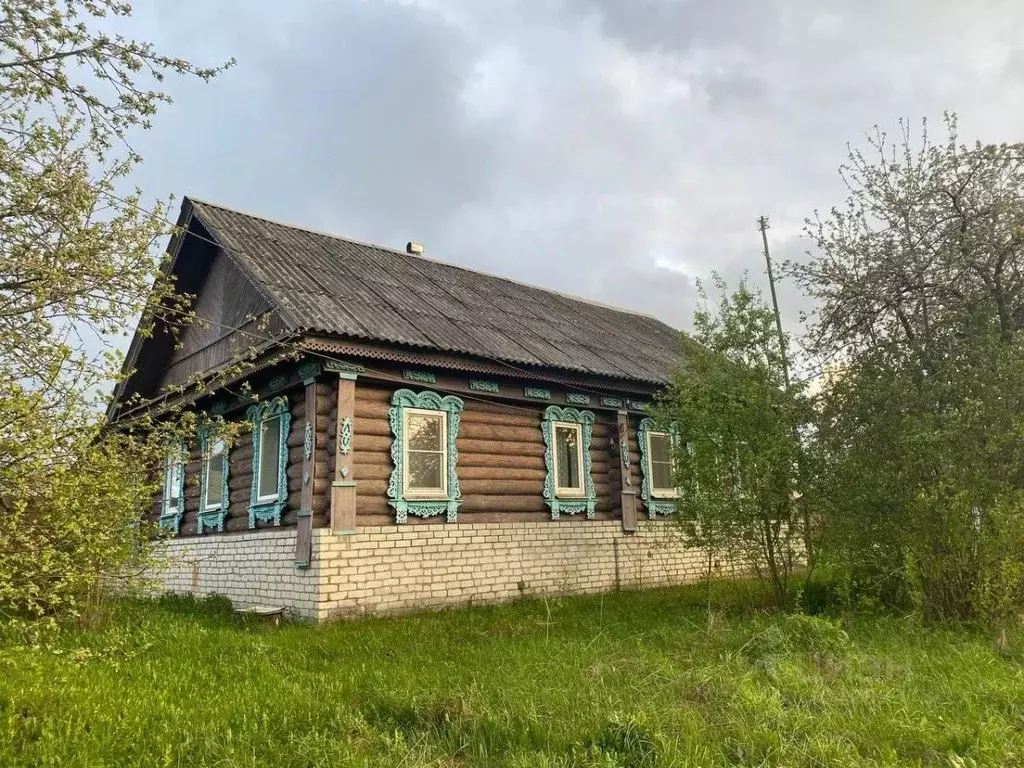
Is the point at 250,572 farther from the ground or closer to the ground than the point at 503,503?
closer to the ground

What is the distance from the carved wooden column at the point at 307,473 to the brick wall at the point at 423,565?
0.16 m

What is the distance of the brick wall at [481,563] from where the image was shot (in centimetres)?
941

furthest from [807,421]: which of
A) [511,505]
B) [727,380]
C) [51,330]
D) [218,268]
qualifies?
[218,268]

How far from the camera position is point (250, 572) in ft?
35.6

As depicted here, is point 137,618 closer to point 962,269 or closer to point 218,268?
point 218,268

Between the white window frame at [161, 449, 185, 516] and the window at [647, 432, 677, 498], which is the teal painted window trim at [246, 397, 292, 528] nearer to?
the white window frame at [161, 449, 185, 516]

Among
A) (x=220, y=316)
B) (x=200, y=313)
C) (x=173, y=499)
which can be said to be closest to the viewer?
(x=220, y=316)

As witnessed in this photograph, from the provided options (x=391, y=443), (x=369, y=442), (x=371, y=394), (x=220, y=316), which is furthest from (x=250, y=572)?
(x=220, y=316)

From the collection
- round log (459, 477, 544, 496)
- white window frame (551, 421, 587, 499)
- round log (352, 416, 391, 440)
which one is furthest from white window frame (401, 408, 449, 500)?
white window frame (551, 421, 587, 499)

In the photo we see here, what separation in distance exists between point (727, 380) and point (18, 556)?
732 cm

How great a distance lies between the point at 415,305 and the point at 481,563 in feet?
14.6

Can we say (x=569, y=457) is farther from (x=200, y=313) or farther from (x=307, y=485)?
(x=200, y=313)

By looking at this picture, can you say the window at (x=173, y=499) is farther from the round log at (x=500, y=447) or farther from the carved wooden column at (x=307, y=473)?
the round log at (x=500, y=447)

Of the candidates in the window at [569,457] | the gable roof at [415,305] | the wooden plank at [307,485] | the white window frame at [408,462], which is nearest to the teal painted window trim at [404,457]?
the white window frame at [408,462]
